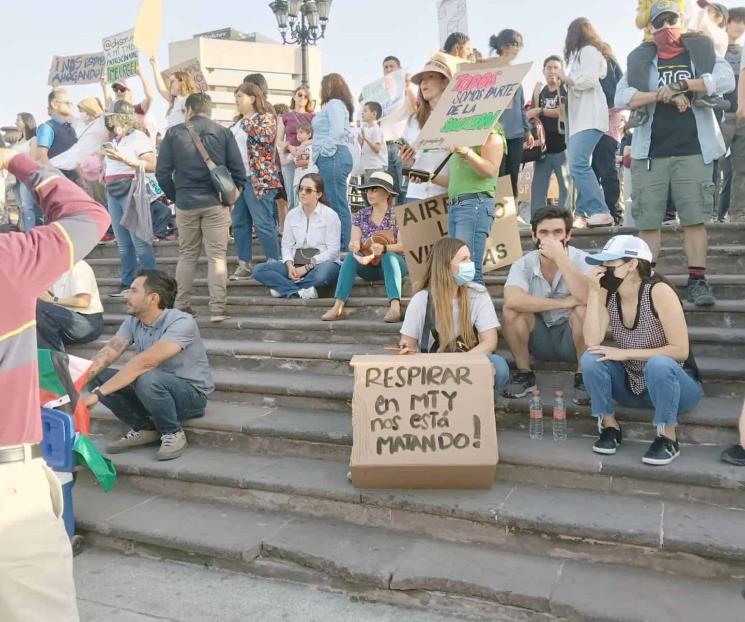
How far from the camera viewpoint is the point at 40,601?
177cm

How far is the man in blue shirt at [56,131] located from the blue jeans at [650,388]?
6.89 metres

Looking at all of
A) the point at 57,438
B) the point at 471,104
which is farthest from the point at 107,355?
the point at 471,104

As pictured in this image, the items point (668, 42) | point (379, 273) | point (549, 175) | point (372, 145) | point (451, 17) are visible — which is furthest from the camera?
point (372, 145)

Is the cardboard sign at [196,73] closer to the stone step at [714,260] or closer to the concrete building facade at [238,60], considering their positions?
the stone step at [714,260]

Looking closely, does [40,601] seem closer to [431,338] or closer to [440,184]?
[431,338]

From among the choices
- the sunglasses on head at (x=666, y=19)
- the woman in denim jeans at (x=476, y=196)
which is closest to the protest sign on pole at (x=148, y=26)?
the woman in denim jeans at (x=476, y=196)

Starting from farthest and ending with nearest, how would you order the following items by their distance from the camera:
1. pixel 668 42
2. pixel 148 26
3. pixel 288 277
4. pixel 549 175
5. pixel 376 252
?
1. pixel 148 26
2. pixel 549 175
3. pixel 288 277
4. pixel 376 252
5. pixel 668 42

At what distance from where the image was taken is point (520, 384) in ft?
13.5

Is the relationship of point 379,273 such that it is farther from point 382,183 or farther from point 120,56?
point 120,56

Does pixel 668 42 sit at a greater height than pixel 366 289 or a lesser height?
greater

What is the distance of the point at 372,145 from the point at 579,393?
5.17 m

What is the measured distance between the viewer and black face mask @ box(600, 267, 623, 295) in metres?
3.64

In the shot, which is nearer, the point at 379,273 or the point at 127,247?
the point at 379,273

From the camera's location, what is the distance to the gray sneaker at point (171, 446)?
165 inches
